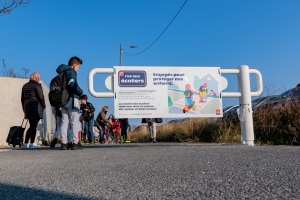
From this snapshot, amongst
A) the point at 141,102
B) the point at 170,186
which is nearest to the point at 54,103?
the point at 141,102

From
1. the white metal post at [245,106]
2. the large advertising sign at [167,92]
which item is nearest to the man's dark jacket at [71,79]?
the large advertising sign at [167,92]

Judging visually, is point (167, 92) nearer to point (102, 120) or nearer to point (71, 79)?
point (71, 79)

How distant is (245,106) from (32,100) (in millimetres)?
4700

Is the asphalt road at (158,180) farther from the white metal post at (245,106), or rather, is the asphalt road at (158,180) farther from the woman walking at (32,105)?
the woman walking at (32,105)

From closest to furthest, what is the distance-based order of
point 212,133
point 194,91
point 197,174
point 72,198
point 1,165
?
point 72,198 < point 197,174 < point 1,165 < point 194,91 < point 212,133

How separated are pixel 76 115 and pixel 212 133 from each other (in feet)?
17.1

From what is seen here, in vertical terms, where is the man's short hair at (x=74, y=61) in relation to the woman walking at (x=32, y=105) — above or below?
above

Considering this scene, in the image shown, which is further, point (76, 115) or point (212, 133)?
point (212, 133)

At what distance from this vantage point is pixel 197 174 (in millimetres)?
3045

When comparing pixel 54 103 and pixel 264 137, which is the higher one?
pixel 54 103

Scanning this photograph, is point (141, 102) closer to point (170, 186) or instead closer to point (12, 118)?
point (170, 186)

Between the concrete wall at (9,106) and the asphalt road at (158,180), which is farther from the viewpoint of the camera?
the concrete wall at (9,106)

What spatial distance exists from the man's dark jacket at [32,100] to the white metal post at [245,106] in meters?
4.46

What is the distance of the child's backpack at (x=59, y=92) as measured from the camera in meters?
6.27
